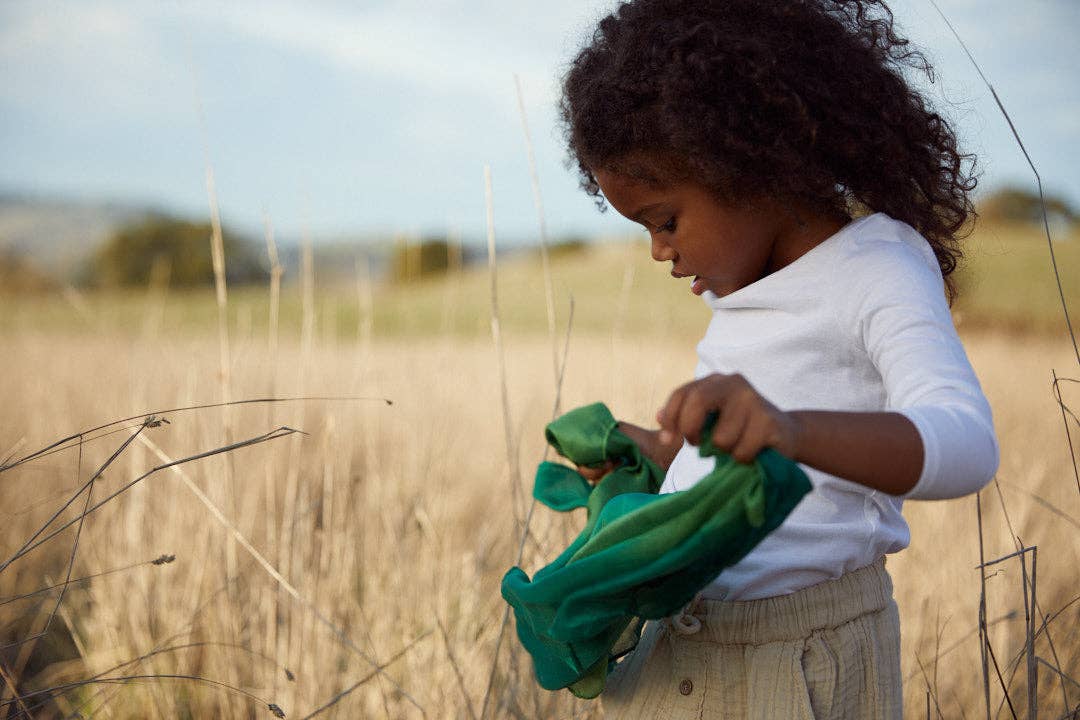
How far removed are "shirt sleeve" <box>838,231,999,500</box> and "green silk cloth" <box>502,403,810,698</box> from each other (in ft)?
0.35

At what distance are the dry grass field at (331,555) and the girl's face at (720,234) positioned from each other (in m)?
0.42

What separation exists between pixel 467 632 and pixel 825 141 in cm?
148

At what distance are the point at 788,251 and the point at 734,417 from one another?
1.52 ft

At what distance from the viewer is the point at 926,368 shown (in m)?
0.74

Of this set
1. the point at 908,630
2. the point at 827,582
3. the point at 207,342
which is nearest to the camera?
the point at 827,582

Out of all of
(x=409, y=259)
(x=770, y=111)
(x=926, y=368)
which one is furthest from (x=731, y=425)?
(x=409, y=259)

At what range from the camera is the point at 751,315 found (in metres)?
1.02

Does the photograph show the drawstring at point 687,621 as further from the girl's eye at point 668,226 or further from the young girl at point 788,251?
the girl's eye at point 668,226

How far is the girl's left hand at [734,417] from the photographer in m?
0.65

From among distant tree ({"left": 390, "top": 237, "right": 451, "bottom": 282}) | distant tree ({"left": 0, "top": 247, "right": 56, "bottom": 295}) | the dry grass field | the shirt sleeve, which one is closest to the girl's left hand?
the shirt sleeve

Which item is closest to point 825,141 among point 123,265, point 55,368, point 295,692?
point 295,692

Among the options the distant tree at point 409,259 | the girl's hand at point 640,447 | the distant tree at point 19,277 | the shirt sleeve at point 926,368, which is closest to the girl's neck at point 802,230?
the shirt sleeve at point 926,368

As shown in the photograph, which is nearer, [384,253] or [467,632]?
[467,632]

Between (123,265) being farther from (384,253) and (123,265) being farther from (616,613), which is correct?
(616,613)
